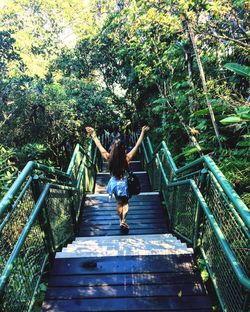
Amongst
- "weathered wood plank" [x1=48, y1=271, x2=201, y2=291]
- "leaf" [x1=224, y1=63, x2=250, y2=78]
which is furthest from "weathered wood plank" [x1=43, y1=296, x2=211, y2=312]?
"leaf" [x1=224, y1=63, x2=250, y2=78]

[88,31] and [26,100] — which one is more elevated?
[88,31]

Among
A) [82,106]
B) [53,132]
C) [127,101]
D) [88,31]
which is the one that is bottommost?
[53,132]

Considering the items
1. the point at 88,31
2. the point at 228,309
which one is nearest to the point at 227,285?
the point at 228,309

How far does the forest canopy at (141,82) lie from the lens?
5.15 m

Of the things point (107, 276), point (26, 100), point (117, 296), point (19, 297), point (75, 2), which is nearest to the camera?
point (19, 297)

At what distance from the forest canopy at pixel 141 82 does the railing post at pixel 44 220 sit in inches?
99.7

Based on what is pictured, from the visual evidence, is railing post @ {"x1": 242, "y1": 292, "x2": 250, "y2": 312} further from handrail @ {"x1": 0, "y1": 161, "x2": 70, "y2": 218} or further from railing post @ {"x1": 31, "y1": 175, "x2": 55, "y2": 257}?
railing post @ {"x1": 31, "y1": 175, "x2": 55, "y2": 257}

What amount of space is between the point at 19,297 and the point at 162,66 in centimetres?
659

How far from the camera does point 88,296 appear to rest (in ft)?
8.62

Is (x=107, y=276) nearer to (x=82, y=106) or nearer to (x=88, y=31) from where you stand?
(x=82, y=106)

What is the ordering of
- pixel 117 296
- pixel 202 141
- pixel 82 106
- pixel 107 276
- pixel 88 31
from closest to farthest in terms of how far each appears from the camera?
pixel 117 296
pixel 107 276
pixel 202 141
pixel 82 106
pixel 88 31

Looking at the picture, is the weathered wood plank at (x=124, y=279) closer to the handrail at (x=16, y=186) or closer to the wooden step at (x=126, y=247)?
the wooden step at (x=126, y=247)

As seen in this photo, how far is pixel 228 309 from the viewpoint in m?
2.30

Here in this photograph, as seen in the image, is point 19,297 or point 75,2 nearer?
point 19,297
